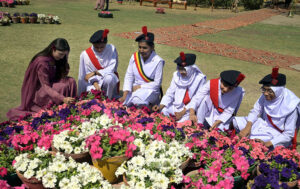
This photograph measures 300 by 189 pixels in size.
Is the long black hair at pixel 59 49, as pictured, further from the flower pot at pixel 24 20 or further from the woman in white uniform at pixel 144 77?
the flower pot at pixel 24 20

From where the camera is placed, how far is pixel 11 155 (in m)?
2.89

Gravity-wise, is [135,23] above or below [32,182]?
above

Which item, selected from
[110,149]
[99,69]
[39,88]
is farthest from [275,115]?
[39,88]

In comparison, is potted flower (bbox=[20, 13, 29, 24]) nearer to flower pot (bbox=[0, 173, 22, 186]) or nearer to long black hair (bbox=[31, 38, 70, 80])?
long black hair (bbox=[31, 38, 70, 80])

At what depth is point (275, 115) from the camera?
4.07 metres

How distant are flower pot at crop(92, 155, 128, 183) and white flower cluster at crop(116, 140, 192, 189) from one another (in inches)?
3.2

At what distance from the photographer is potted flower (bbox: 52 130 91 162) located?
2.84 metres

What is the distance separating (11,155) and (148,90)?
2806 millimetres

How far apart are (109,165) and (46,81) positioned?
251cm

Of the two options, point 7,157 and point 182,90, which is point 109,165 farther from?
point 182,90

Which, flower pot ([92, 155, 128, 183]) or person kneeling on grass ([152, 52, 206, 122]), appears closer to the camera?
flower pot ([92, 155, 128, 183])

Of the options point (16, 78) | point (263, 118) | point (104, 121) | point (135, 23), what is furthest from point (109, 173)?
point (135, 23)

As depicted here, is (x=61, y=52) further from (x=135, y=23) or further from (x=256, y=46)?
(x=135, y=23)

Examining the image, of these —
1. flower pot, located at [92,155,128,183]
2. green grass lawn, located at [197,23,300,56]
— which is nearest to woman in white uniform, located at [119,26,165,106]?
flower pot, located at [92,155,128,183]
